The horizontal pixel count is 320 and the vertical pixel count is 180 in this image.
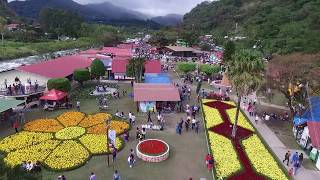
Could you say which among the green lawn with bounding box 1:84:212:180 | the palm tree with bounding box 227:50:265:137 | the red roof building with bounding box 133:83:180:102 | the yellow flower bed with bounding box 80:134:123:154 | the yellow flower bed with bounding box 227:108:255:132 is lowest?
the green lawn with bounding box 1:84:212:180

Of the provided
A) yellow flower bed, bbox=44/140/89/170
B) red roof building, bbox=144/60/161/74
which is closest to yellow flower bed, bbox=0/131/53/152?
yellow flower bed, bbox=44/140/89/170

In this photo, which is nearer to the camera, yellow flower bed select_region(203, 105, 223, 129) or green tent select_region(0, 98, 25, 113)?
green tent select_region(0, 98, 25, 113)

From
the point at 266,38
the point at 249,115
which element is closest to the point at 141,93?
the point at 249,115

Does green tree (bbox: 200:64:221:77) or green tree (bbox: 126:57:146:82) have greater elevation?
green tree (bbox: 126:57:146:82)

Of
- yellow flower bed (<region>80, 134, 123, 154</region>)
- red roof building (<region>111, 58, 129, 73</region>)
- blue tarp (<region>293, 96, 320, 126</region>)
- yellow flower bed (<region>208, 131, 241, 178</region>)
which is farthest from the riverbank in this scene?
blue tarp (<region>293, 96, 320, 126</region>)

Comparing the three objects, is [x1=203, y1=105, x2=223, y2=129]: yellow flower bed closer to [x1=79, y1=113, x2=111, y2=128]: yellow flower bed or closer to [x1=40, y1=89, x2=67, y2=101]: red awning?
[x1=79, y1=113, x2=111, y2=128]: yellow flower bed

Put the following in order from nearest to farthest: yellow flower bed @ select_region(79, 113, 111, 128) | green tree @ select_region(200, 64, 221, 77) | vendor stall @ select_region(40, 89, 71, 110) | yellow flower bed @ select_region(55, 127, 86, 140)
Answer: yellow flower bed @ select_region(55, 127, 86, 140)
yellow flower bed @ select_region(79, 113, 111, 128)
vendor stall @ select_region(40, 89, 71, 110)
green tree @ select_region(200, 64, 221, 77)

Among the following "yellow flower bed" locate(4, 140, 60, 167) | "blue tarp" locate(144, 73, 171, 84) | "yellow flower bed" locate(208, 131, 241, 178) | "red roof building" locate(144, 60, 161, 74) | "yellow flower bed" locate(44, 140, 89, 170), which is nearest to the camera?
"yellow flower bed" locate(44, 140, 89, 170)

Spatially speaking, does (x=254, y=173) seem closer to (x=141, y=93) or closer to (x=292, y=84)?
(x=292, y=84)
